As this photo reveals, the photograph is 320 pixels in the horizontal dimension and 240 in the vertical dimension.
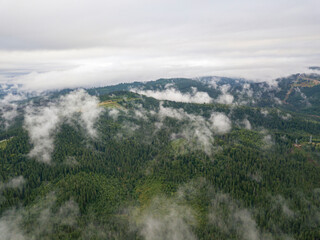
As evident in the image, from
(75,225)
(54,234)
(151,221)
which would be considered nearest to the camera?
(54,234)

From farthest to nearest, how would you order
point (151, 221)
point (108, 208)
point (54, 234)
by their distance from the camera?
point (108, 208) < point (151, 221) < point (54, 234)

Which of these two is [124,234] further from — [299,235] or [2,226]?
[299,235]

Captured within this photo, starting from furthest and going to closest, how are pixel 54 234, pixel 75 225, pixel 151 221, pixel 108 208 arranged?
pixel 108 208 < pixel 151 221 < pixel 75 225 < pixel 54 234

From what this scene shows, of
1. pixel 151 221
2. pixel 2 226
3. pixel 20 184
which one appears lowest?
pixel 151 221

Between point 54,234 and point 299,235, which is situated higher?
point 54,234

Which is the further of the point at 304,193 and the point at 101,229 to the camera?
the point at 304,193

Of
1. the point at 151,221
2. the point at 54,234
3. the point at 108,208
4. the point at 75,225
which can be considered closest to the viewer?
the point at 54,234

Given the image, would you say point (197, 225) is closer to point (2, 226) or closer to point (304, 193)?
point (304, 193)

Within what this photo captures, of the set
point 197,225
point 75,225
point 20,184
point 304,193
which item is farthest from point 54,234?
point 304,193

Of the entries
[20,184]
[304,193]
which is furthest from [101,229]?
[304,193]
